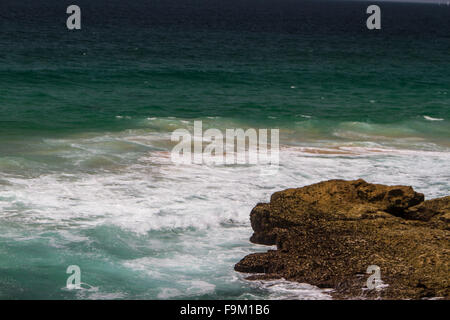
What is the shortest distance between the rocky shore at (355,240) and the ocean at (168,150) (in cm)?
47

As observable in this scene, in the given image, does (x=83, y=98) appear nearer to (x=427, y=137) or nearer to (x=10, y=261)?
(x=427, y=137)

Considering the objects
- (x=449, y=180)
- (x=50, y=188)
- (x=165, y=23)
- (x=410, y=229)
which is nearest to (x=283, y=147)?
(x=449, y=180)

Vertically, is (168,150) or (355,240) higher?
(168,150)

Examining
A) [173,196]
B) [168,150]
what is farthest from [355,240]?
[168,150]

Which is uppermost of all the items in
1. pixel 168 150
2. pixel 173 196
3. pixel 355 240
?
pixel 168 150

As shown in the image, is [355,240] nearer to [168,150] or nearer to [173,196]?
[173,196]

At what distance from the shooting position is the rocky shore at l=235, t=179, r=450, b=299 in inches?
418

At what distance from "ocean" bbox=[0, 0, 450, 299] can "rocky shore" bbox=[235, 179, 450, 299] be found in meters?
0.47

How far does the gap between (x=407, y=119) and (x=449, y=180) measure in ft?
40.8

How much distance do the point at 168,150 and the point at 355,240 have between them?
11.1 metres

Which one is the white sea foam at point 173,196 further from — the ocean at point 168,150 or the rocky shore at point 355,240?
the rocky shore at point 355,240

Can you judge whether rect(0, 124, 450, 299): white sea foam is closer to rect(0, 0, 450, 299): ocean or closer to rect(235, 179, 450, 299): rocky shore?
rect(0, 0, 450, 299): ocean

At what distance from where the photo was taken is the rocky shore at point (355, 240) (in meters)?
10.6

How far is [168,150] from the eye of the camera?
72.1 ft
